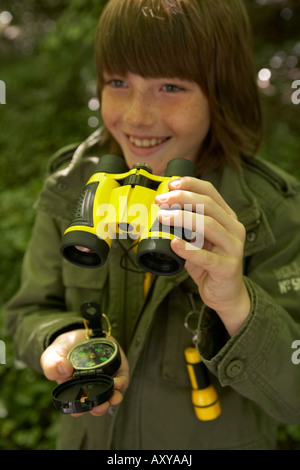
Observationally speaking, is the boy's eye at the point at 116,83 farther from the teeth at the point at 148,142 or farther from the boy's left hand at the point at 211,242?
the boy's left hand at the point at 211,242

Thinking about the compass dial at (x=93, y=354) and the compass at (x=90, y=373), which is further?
the compass dial at (x=93, y=354)

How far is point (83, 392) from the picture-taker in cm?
120

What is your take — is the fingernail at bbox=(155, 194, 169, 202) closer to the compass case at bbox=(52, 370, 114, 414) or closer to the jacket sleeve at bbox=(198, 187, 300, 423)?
the jacket sleeve at bbox=(198, 187, 300, 423)

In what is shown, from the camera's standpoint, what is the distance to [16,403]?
8.85 feet

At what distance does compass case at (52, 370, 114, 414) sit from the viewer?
1.09 meters

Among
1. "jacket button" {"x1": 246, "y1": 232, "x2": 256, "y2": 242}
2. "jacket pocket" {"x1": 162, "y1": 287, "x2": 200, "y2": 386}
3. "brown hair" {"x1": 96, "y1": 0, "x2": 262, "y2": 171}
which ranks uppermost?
"brown hair" {"x1": 96, "y1": 0, "x2": 262, "y2": 171}

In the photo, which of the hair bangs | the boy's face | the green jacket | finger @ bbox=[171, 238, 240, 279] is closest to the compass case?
the green jacket

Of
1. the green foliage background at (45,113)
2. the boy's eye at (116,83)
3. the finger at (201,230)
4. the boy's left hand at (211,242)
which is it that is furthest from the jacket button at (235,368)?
the green foliage background at (45,113)

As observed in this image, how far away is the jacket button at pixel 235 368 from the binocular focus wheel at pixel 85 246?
20.0 inches

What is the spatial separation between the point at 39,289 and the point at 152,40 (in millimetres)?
1057

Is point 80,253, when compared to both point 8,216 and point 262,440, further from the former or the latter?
point 8,216

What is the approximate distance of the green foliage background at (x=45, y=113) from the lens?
8.63ft

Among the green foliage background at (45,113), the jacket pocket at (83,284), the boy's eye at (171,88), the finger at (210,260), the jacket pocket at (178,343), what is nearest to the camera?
the finger at (210,260)

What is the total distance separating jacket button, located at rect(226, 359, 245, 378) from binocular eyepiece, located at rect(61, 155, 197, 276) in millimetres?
384
